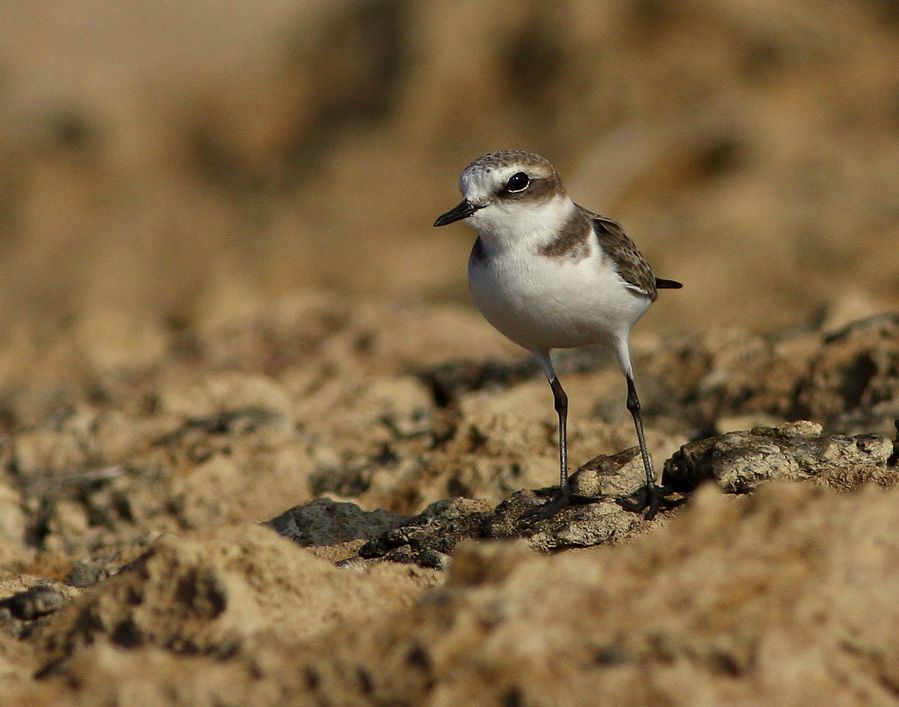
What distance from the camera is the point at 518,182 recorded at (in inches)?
206

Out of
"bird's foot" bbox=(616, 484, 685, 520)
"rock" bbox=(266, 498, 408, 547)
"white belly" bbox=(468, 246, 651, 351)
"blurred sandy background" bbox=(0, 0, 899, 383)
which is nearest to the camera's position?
"bird's foot" bbox=(616, 484, 685, 520)

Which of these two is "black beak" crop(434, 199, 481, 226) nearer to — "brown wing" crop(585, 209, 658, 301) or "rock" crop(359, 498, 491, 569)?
"brown wing" crop(585, 209, 658, 301)

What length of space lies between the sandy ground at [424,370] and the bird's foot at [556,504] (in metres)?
0.13

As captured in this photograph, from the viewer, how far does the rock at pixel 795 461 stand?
4.40m

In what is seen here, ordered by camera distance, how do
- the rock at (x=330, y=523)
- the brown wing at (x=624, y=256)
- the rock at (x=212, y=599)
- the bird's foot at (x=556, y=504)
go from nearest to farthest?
the rock at (x=212, y=599) → the bird's foot at (x=556, y=504) → the rock at (x=330, y=523) → the brown wing at (x=624, y=256)

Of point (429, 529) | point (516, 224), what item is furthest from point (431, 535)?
point (516, 224)

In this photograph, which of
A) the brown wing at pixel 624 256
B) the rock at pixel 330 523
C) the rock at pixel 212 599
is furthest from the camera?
the brown wing at pixel 624 256

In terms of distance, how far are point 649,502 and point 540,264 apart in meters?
1.09

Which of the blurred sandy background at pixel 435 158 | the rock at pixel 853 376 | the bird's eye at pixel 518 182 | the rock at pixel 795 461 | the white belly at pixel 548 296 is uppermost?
the blurred sandy background at pixel 435 158

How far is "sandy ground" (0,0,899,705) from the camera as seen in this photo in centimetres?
285

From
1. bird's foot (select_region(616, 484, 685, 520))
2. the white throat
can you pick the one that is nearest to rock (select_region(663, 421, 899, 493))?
bird's foot (select_region(616, 484, 685, 520))

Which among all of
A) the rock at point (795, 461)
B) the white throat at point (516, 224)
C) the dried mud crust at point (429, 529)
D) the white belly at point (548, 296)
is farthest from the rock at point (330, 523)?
the rock at point (795, 461)

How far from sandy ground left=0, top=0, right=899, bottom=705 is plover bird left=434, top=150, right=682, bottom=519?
0.61m

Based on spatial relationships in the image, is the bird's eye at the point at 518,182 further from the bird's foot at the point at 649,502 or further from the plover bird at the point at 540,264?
the bird's foot at the point at 649,502
